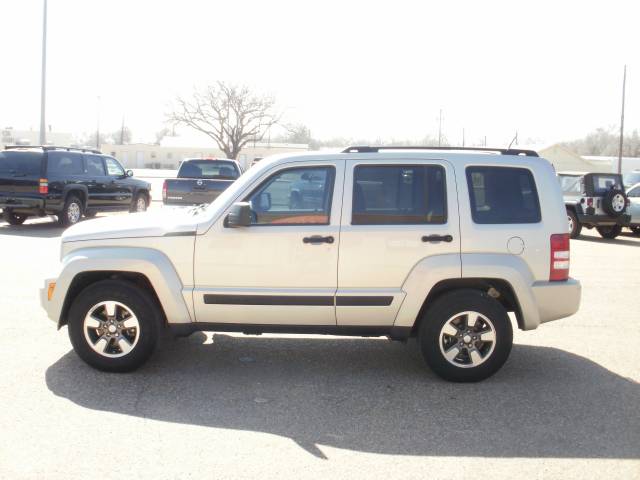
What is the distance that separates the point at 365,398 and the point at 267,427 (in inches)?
37.3

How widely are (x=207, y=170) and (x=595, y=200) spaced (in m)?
9.82

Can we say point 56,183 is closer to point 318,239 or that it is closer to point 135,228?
point 135,228

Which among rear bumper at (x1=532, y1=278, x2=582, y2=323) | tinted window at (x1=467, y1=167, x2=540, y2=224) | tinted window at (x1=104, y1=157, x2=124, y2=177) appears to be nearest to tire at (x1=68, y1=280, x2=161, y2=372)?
tinted window at (x1=467, y1=167, x2=540, y2=224)

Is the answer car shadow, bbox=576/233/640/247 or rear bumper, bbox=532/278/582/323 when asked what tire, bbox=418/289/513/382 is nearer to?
rear bumper, bbox=532/278/582/323

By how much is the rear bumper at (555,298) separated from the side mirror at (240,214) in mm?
2384

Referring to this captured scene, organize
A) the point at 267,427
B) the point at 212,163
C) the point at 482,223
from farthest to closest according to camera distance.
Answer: the point at 212,163 → the point at 482,223 → the point at 267,427

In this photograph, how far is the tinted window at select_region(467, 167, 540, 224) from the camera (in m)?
5.70

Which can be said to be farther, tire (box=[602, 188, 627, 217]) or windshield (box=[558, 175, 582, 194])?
windshield (box=[558, 175, 582, 194])

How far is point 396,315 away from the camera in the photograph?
5.62 metres

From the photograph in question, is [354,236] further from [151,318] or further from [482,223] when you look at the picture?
[151,318]

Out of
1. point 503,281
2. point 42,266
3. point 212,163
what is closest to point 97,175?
point 212,163

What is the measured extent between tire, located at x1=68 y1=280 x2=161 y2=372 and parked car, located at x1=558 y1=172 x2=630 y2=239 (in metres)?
13.4

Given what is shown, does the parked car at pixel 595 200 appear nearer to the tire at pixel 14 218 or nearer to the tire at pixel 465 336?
the tire at pixel 465 336

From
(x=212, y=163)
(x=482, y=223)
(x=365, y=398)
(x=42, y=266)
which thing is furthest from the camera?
(x=212, y=163)
